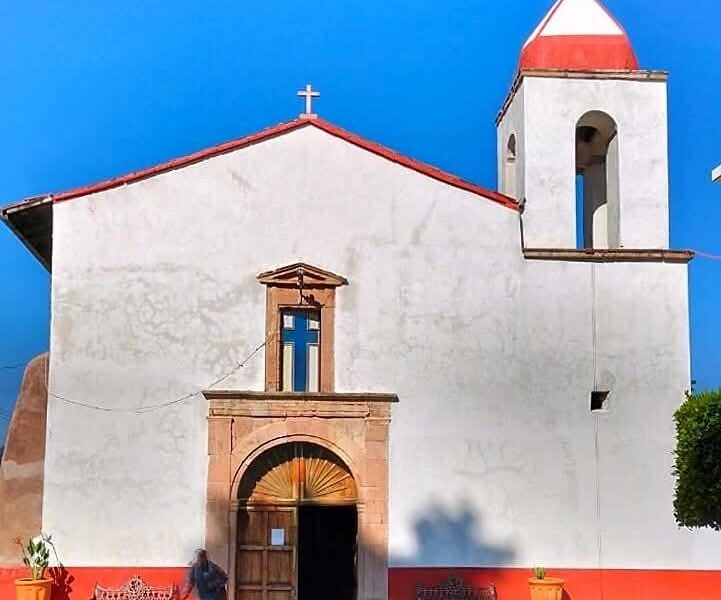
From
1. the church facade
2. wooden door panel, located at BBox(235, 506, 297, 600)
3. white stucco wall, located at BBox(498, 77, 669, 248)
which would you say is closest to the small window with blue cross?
the church facade

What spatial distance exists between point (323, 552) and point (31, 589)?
667 centimetres

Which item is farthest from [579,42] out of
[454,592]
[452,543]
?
[454,592]

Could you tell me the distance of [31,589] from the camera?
14.5 metres

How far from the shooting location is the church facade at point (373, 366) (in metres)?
15.4

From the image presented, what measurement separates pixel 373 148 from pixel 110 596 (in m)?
7.21

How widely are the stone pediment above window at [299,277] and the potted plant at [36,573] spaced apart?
4612 millimetres

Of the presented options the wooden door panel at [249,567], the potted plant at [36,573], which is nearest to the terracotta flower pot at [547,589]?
the wooden door panel at [249,567]

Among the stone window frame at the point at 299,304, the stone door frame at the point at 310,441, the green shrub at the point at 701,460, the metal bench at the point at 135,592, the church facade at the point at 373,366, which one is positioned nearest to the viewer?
the green shrub at the point at 701,460

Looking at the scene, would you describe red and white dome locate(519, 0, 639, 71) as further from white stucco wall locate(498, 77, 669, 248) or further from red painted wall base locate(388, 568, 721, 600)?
red painted wall base locate(388, 568, 721, 600)

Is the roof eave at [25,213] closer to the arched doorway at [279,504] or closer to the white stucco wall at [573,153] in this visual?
the arched doorway at [279,504]

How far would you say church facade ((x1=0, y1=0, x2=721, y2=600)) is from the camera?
1541 centimetres

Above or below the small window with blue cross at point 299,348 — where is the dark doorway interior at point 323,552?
below

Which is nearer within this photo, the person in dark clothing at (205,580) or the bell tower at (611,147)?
the person in dark clothing at (205,580)

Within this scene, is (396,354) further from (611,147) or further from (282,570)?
(611,147)
